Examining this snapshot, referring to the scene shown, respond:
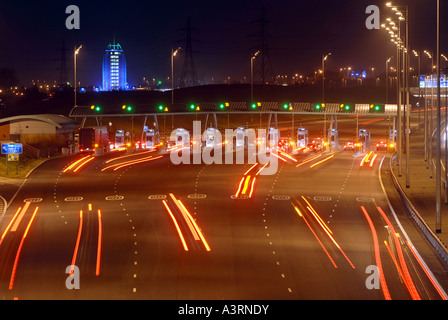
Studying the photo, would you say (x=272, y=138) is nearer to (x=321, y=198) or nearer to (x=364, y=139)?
(x=364, y=139)

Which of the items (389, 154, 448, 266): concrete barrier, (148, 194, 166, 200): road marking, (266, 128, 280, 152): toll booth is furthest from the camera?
(266, 128, 280, 152): toll booth

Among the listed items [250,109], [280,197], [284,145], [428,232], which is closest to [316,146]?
[284,145]

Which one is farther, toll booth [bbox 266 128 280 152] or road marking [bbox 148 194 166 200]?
toll booth [bbox 266 128 280 152]

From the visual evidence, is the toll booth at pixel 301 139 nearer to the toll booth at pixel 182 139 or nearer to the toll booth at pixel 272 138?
the toll booth at pixel 272 138

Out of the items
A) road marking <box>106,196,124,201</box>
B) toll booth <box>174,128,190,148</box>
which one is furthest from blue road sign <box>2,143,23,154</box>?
toll booth <box>174,128,190,148</box>

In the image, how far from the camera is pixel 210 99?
156m

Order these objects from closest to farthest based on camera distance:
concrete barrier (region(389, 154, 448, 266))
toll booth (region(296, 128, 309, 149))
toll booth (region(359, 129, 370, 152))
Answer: concrete barrier (region(389, 154, 448, 266))
toll booth (region(359, 129, 370, 152))
toll booth (region(296, 128, 309, 149))

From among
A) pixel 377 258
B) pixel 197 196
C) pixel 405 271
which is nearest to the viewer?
pixel 405 271

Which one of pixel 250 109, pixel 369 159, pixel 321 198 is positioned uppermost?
pixel 250 109

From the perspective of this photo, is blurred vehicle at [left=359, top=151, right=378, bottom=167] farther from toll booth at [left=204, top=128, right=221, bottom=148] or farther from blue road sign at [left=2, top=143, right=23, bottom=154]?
blue road sign at [left=2, top=143, right=23, bottom=154]

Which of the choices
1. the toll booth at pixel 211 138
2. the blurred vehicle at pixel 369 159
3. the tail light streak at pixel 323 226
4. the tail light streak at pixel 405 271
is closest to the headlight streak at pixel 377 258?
the tail light streak at pixel 405 271

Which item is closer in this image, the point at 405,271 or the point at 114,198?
the point at 405,271

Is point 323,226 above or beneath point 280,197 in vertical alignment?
beneath

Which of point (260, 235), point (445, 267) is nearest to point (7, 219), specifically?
point (260, 235)
